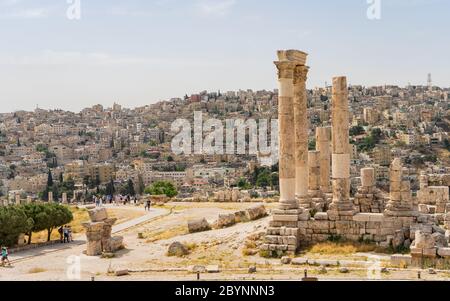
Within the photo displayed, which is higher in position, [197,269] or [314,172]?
[314,172]

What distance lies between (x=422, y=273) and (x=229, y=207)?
20.7m

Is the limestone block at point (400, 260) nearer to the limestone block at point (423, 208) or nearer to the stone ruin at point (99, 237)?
the stone ruin at point (99, 237)

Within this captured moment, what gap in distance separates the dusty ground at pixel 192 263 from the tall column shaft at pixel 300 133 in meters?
2.07

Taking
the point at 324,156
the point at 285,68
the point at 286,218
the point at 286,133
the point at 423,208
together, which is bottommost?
the point at 423,208

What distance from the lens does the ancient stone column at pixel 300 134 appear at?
76.6 ft

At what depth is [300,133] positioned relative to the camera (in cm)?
2398

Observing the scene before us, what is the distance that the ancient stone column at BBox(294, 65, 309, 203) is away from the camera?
2334 centimetres

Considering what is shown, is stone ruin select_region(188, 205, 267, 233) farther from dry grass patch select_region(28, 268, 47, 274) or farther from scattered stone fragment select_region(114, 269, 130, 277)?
scattered stone fragment select_region(114, 269, 130, 277)

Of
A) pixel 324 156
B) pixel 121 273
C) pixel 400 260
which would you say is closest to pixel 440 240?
pixel 400 260

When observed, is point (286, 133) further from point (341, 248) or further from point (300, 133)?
point (341, 248)

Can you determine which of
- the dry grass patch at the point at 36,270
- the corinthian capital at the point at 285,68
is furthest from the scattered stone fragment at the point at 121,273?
the corinthian capital at the point at 285,68

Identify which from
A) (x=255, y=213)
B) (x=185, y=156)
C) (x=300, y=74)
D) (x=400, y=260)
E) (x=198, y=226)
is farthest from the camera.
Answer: (x=185, y=156)

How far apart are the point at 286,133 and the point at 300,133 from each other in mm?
2296
